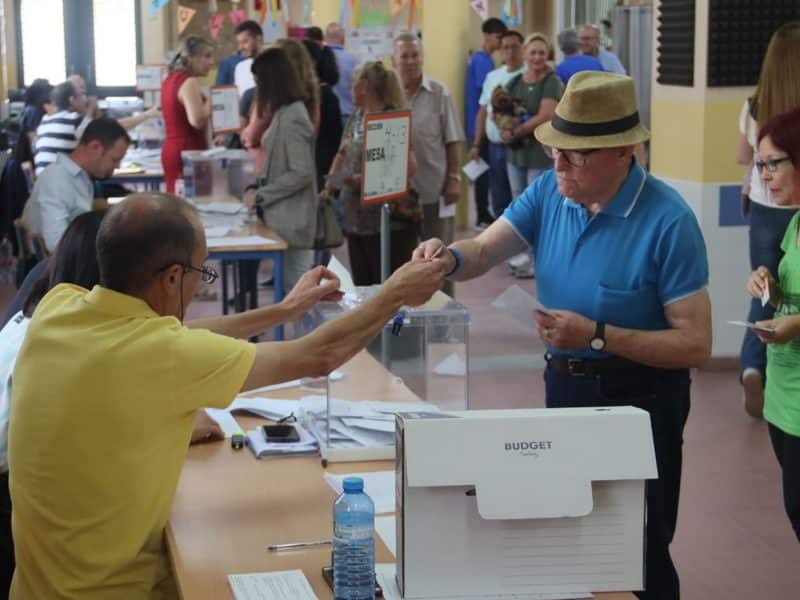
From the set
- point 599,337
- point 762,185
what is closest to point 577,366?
point 599,337

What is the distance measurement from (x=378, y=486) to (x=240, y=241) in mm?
3880

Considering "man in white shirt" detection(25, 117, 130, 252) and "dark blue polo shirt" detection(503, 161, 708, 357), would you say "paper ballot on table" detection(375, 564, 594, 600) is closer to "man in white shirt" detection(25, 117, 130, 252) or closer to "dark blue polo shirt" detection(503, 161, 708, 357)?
"dark blue polo shirt" detection(503, 161, 708, 357)

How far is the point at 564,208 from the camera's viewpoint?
3314 millimetres

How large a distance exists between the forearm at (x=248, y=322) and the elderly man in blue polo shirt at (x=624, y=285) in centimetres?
→ 74

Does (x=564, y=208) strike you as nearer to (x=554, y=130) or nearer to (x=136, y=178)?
(x=554, y=130)

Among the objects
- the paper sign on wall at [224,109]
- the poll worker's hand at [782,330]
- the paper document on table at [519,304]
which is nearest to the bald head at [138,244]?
the paper document on table at [519,304]

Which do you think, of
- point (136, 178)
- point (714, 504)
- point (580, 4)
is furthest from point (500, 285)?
point (580, 4)

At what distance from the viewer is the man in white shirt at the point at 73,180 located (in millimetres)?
6621

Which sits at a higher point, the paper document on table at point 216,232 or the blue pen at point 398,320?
the blue pen at point 398,320

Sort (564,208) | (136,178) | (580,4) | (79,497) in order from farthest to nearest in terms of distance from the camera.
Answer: (580,4)
(136,178)
(564,208)
(79,497)

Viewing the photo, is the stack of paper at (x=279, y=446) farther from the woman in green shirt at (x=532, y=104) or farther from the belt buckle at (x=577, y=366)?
the woman in green shirt at (x=532, y=104)

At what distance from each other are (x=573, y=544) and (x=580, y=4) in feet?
45.9

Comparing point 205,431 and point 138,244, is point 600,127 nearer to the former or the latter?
point 138,244

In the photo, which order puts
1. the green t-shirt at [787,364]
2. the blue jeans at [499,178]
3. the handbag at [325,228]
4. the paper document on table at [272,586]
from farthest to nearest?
the blue jeans at [499,178] < the handbag at [325,228] < the green t-shirt at [787,364] < the paper document on table at [272,586]
